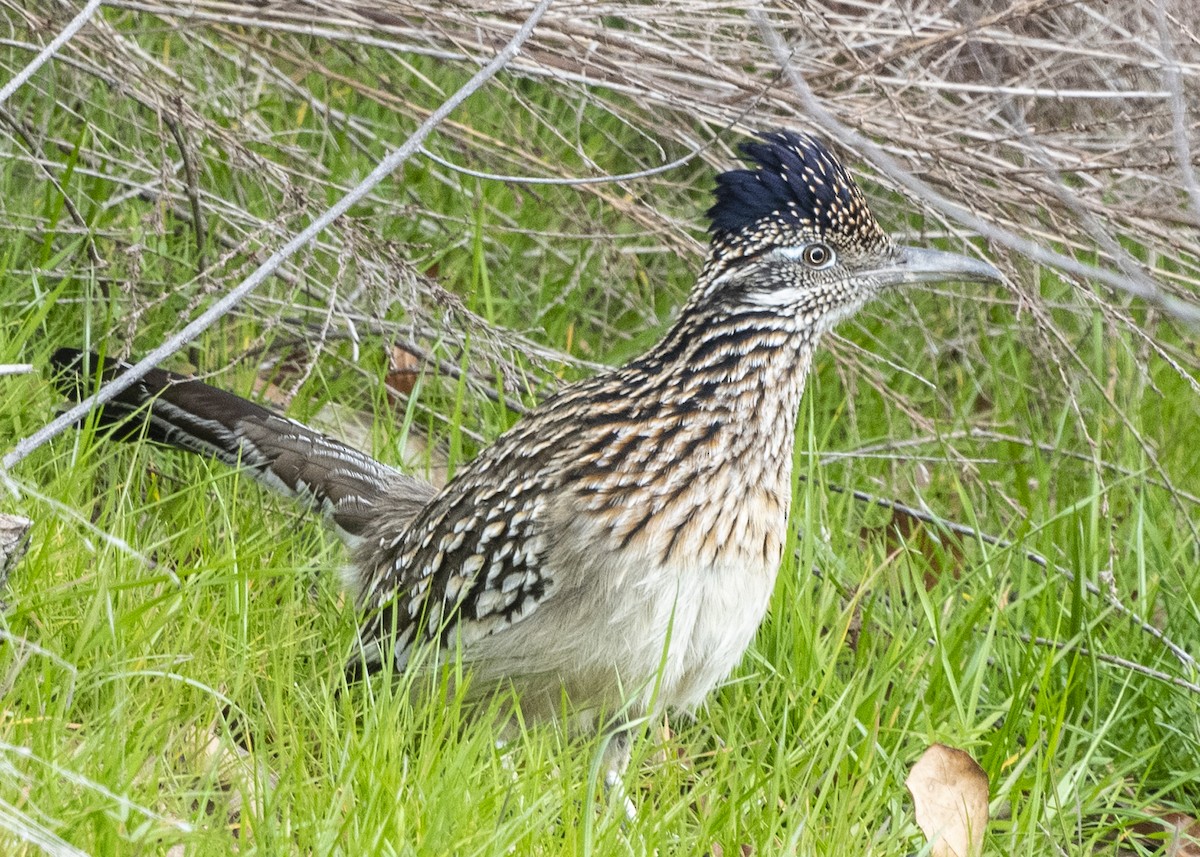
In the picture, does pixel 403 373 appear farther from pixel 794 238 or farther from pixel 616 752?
pixel 616 752

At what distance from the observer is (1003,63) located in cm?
712

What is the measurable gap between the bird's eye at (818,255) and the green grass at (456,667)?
841mm

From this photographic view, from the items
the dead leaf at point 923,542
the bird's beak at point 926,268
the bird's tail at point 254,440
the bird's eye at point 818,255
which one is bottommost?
the dead leaf at point 923,542

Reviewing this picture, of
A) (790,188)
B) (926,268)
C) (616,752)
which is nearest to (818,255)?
(790,188)

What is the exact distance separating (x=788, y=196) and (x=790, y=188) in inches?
1.0

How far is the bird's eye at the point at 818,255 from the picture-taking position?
411cm

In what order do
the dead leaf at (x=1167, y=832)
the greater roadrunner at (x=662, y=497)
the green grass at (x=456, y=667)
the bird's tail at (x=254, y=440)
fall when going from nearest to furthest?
the green grass at (x=456, y=667) → the greater roadrunner at (x=662, y=497) → the dead leaf at (x=1167, y=832) → the bird's tail at (x=254, y=440)

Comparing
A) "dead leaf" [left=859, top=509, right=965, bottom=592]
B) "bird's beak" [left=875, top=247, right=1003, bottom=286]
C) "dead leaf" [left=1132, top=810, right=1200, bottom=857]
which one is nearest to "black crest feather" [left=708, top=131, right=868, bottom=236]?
"bird's beak" [left=875, top=247, right=1003, bottom=286]

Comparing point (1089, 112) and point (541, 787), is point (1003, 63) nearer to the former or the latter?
point (1089, 112)

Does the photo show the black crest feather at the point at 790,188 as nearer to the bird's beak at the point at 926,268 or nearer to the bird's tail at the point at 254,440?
the bird's beak at the point at 926,268

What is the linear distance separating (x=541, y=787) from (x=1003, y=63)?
15.9ft

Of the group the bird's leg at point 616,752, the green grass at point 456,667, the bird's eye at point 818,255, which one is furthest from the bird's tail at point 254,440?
the bird's eye at point 818,255

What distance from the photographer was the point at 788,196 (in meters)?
4.10

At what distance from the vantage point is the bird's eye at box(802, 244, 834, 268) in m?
4.11
